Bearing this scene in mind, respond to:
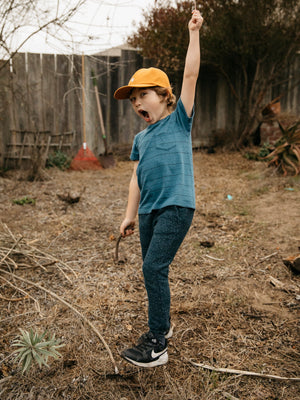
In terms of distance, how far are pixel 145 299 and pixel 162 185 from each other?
3.59 feet

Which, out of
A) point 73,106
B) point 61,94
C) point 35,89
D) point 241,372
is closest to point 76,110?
point 73,106

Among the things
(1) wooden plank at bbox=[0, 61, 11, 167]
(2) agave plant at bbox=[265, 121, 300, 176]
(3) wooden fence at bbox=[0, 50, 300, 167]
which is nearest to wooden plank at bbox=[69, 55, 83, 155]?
(3) wooden fence at bbox=[0, 50, 300, 167]

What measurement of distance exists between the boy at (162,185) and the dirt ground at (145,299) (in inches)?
8.6

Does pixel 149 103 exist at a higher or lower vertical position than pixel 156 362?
higher

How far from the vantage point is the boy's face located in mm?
1867

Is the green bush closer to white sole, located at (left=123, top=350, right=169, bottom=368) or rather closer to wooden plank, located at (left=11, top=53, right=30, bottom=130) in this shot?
wooden plank, located at (left=11, top=53, right=30, bottom=130)

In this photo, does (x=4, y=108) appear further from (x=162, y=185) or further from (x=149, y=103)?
(x=162, y=185)

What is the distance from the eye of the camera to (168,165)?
1.80 metres

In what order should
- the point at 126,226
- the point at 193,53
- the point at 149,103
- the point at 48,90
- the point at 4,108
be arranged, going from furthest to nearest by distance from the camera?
the point at 48,90
the point at 4,108
the point at 126,226
the point at 149,103
the point at 193,53

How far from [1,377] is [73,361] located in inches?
14.1

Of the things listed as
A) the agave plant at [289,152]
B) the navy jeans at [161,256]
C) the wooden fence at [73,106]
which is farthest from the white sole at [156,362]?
the wooden fence at [73,106]

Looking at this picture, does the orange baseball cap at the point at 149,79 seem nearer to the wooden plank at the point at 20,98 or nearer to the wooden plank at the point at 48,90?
the wooden plank at the point at 20,98

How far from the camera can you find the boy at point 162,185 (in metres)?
1.76

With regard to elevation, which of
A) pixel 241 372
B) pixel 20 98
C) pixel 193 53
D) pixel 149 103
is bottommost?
pixel 241 372
